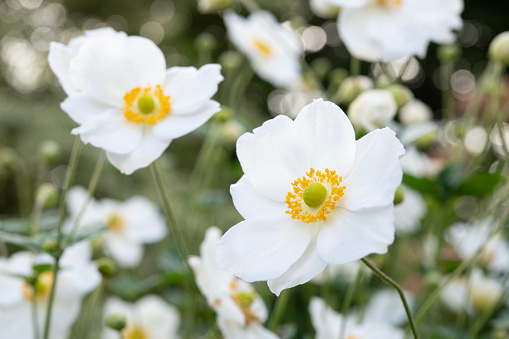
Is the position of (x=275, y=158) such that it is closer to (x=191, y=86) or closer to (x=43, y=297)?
(x=191, y=86)

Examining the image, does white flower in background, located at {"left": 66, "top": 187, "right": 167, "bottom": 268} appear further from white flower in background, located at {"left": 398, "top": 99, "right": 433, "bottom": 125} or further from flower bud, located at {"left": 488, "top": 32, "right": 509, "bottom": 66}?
flower bud, located at {"left": 488, "top": 32, "right": 509, "bottom": 66}

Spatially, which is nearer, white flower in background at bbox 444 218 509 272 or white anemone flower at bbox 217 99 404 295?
white anemone flower at bbox 217 99 404 295

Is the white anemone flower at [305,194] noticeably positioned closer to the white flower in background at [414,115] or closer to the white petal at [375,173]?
the white petal at [375,173]

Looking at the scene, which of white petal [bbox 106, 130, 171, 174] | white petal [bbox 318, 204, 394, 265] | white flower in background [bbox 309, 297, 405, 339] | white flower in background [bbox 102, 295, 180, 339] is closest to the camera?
white petal [bbox 318, 204, 394, 265]

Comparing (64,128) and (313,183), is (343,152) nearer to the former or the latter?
(313,183)

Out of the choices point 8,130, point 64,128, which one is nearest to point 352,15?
point 64,128

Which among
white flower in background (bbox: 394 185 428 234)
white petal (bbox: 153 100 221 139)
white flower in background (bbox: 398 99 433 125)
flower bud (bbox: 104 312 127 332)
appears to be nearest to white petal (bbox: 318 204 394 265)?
white petal (bbox: 153 100 221 139)
